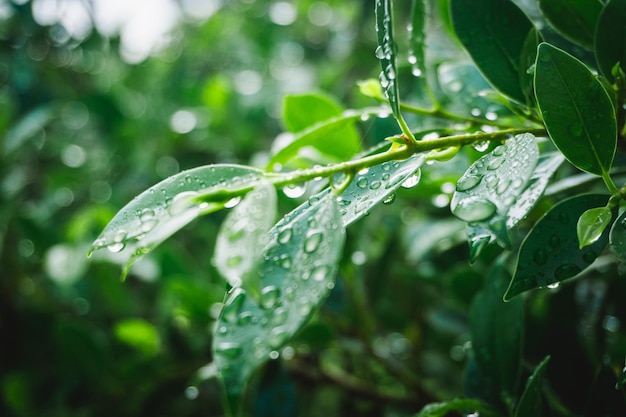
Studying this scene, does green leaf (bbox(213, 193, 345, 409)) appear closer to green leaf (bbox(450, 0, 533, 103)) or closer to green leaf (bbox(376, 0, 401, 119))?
green leaf (bbox(376, 0, 401, 119))

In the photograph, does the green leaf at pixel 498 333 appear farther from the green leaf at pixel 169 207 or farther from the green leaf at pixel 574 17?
the green leaf at pixel 169 207

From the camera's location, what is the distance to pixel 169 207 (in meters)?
0.42

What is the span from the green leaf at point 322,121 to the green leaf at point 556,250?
33 centimetres

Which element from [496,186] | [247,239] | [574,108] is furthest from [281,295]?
[574,108]

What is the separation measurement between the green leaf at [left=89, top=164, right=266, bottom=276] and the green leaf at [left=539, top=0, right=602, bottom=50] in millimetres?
375

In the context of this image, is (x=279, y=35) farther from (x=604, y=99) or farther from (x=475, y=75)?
(x=604, y=99)

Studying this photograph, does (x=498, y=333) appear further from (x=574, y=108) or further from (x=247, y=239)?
(x=247, y=239)

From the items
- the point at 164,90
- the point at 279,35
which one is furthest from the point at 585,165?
the point at 279,35

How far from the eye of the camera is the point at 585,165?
0.47 metres

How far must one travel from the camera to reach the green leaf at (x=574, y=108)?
0.46 m

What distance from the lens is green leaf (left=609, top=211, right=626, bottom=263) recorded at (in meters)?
0.43

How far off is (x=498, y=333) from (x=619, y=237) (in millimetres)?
271

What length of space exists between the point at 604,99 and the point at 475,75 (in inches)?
10.7

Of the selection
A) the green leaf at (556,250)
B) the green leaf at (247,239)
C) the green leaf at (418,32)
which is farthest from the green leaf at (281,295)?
the green leaf at (418,32)
